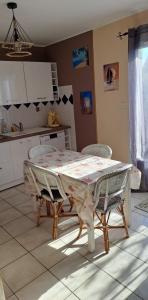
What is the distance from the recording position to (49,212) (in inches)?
107

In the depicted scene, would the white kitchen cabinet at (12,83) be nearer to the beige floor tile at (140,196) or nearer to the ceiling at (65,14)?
the ceiling at (65,14)

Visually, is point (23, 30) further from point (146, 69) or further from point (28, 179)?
point (28, 179)

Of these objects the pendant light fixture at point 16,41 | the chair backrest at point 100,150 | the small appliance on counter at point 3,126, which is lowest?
the chair backrest at point 100,150

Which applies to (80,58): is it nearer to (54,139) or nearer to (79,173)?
(54,139)

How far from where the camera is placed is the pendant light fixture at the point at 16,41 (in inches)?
84.0

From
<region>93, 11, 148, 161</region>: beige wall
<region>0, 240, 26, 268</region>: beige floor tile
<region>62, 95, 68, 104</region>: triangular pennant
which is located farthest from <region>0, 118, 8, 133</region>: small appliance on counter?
<region>0, 240, 26, 268</region>: beige floor tile

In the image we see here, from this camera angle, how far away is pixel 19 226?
2.61 m

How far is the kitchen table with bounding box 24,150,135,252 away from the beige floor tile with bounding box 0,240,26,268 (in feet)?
1.79

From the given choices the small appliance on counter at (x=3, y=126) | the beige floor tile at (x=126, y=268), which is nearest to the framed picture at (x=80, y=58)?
the small appliance on counter at (x=3, y=126)

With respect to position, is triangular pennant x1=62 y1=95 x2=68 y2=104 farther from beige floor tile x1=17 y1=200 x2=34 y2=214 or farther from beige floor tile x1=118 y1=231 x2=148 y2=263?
beige floor tile x1=118 y1=231 x2=148 y2=263

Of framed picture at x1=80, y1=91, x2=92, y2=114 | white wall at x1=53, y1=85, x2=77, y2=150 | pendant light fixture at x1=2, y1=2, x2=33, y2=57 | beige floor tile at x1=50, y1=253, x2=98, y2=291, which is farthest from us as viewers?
white wall at x1=53, y1=85, x2=77, y2=150

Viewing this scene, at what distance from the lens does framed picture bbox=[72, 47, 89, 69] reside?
11.8ft

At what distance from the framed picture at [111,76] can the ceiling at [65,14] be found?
0.57m

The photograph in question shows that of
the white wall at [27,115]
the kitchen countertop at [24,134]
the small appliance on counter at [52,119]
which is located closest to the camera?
the kitchen countertop at [24,134]
